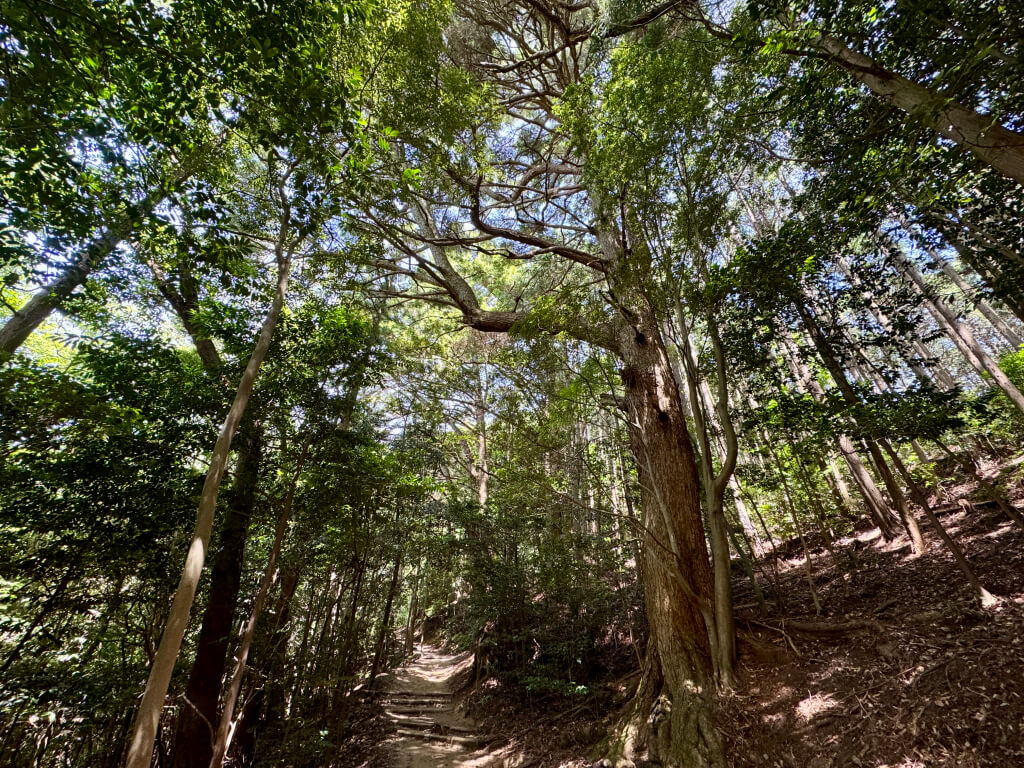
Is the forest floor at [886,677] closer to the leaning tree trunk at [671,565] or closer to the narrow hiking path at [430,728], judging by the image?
the leaning tree trunk at [671,565]

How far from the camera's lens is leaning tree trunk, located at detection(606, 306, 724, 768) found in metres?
3.51

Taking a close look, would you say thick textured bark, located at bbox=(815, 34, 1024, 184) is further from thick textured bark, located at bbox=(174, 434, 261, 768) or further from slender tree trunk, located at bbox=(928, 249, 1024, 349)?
slender tree trunk, located at bbox=(928, 249, 1024, 349)

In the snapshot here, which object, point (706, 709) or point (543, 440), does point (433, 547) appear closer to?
point (543, 440)

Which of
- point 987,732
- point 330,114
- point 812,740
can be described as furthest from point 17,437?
point 987,732

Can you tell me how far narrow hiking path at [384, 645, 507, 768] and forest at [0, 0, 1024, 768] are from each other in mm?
93

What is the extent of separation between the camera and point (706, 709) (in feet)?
11.5

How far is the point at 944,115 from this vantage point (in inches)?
118

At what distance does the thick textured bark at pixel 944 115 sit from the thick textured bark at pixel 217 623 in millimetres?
6696

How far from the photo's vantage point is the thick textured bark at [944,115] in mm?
2441

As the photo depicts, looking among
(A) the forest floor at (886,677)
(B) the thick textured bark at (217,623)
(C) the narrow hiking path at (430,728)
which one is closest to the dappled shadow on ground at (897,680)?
(A) the forest floor at (886,677)

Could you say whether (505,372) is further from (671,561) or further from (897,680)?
(897,680)

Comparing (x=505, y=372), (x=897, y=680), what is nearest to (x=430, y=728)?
(x=505, y=372)

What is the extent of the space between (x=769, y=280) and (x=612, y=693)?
605cm

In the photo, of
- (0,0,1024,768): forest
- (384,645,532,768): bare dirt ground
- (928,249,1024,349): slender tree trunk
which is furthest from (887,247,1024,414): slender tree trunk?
(384,645,532,768): bare dirt ground
